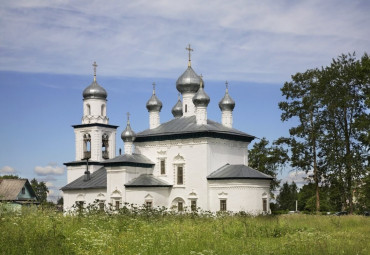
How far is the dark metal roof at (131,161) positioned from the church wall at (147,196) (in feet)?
5.47

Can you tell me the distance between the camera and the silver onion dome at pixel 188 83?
39719mm

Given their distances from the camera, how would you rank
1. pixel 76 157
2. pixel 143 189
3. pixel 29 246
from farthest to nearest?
pixel 76 157, pixel 143 189, pixel 29 246

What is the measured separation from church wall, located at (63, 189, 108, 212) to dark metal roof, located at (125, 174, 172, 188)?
11.2ft

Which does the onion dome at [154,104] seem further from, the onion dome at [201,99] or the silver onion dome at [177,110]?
the onion dome at [201,99]

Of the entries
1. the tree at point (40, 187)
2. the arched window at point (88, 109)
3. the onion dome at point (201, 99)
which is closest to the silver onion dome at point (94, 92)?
the arched window at point (88, 109)

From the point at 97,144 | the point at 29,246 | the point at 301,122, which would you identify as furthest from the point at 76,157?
the point at 29,246

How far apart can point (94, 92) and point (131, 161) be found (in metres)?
9.16

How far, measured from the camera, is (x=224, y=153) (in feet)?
120

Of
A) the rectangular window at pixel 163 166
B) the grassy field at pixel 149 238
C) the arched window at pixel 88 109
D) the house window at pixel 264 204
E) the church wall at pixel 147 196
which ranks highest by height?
the arched window at pixel 88 109

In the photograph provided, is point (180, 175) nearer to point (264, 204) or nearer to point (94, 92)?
point (264, 204)

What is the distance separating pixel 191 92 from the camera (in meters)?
39.9

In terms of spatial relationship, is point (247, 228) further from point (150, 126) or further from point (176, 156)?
point (150, 126)

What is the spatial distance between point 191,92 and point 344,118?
1001 cm

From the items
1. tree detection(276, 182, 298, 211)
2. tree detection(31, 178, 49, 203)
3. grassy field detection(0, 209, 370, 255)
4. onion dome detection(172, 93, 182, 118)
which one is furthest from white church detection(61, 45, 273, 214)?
tree detection(31, 178, 49, 203)
